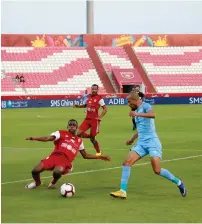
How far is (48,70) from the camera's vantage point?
240 feet

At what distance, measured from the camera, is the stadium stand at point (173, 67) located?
244 feet

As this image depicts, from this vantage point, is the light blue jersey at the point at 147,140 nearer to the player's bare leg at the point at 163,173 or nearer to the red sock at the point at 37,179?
the player's bare leg at the point at 163,173

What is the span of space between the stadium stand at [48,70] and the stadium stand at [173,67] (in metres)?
6.47

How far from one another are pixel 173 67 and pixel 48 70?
46.4 feet

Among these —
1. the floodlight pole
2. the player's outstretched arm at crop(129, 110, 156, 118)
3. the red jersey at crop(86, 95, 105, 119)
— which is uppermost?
the floodlight pole

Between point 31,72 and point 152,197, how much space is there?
58993 millimetres

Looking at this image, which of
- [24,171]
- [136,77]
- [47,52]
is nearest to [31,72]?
[47,52]

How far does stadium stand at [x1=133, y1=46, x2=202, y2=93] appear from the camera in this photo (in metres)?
74.2

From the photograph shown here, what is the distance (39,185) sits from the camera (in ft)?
50.2

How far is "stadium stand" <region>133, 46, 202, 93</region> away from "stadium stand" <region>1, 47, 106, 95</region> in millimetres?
6466

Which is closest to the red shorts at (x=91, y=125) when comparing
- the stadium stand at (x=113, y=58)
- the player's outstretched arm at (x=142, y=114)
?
the player's outstretched arm at (x=142, y=114)

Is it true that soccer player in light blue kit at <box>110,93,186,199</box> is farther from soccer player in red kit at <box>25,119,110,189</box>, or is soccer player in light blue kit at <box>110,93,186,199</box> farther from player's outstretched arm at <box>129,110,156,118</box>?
soccer player in red kit at <box>25,119,110,189</box>

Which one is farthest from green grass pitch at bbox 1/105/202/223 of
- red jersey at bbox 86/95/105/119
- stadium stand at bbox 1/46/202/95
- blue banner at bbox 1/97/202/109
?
stadium stand at bbox 1/46/202/95

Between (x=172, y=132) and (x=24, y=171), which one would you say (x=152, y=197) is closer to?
(x=24, y=171)
